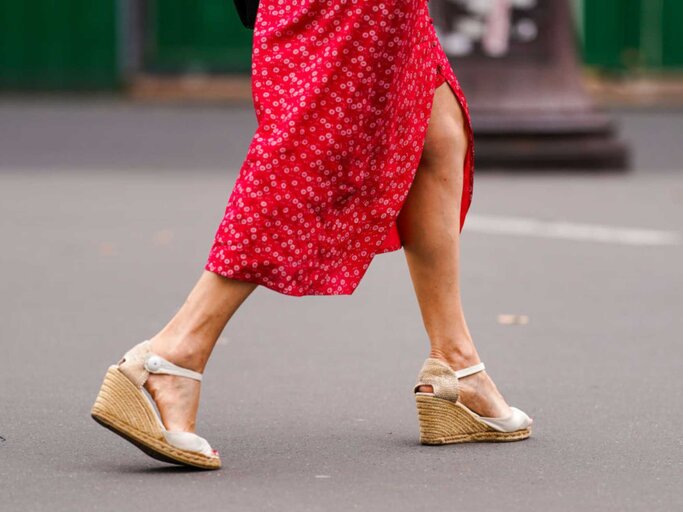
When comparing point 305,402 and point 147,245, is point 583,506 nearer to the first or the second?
point 305,402

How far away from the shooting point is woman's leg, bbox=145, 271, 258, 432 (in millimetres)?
3758

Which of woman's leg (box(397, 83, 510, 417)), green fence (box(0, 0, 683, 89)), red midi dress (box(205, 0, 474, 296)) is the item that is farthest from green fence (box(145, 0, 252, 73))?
red midi dress (box(205, 0, 474, 296))

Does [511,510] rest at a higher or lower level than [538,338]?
higher

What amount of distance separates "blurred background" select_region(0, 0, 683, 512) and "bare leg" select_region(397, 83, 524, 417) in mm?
180

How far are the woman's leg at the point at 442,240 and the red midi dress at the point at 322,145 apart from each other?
0.44 feet

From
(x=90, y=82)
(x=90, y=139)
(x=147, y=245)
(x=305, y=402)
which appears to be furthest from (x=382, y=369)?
(x=90, y=82)

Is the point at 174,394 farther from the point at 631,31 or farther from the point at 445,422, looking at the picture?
the point at 631,31

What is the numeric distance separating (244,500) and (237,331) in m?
2.37

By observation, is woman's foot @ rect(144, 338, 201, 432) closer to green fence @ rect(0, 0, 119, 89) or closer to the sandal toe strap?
the sandal toe strap

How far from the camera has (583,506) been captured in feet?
11.5

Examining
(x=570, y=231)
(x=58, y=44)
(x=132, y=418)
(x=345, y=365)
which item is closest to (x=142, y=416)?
(x=132, y=418)

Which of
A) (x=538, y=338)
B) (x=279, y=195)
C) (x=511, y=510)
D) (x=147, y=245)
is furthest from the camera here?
(x=147, y=245)

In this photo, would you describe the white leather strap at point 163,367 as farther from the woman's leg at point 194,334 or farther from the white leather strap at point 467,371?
the white leather strap at point 467,371

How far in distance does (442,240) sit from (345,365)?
47.4 inches
